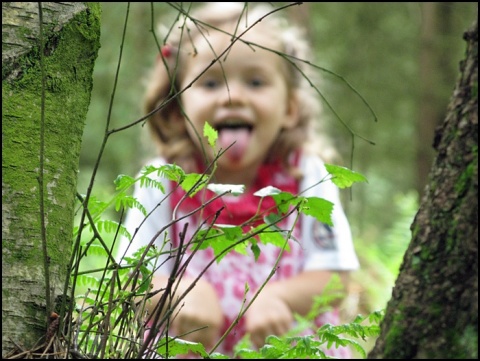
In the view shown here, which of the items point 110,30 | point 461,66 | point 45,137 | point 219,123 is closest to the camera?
point 461,66

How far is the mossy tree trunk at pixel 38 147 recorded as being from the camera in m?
1.34

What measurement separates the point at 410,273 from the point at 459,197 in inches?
5.8

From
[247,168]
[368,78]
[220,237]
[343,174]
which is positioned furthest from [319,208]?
[368,78]

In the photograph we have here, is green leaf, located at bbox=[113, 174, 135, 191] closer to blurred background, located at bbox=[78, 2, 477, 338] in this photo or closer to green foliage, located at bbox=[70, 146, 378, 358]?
green foliage, located at bbox=[70, 146, 378, 358]

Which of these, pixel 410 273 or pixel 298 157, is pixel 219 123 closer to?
pixel 298 157

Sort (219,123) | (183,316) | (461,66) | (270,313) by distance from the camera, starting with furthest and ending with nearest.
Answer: (219,123), (270,313), (183,316), (461,66)

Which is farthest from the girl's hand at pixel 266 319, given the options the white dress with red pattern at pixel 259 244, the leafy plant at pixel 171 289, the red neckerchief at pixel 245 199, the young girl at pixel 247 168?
the leafy plant at pixel 171 289

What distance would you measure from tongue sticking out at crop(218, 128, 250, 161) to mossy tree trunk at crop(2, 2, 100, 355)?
2.49m

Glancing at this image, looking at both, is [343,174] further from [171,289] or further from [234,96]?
[234,96]

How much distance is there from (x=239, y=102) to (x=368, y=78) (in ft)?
25.8

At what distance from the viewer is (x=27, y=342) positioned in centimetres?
132

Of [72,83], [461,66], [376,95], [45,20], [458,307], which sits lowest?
[458,307]

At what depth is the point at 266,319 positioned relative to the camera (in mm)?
3412

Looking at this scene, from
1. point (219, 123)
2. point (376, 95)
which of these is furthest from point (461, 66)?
point (376, 95)
